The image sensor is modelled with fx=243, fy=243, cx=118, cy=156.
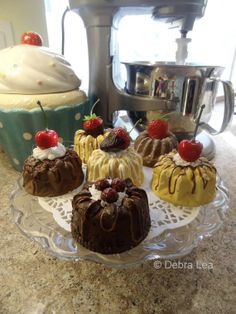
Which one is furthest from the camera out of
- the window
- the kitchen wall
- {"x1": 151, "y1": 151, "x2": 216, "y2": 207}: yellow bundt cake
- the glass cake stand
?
the window

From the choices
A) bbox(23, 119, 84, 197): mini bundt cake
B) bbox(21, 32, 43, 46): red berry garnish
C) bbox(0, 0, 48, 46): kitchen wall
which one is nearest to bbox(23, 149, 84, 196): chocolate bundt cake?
bbox(23, 119, 84, 197): mini bundt cake

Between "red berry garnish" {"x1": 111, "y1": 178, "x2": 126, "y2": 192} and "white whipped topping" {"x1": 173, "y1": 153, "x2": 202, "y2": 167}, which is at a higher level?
"red berry garnish" {"x1": 111, "y1": 178, "x2": 126, "y2": 192}

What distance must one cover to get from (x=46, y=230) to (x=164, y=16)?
0.60m

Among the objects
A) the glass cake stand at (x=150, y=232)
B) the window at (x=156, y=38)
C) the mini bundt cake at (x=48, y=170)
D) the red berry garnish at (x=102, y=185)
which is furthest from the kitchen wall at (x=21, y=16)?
the red berry garnish at (x=102, y=185)

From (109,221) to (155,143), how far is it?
0.30 metres

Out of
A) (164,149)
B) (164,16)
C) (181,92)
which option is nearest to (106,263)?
(164,149)

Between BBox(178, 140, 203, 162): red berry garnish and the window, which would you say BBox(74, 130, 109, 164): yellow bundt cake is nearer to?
BBox(178, 140, 203, 162): red berry garnish

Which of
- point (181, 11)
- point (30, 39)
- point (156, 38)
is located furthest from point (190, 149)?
point (156, 38)

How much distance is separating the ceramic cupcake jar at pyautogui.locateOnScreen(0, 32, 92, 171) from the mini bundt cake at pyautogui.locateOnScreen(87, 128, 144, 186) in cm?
18

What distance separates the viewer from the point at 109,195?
38cm

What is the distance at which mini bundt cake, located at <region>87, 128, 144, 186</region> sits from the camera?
1.67 ft

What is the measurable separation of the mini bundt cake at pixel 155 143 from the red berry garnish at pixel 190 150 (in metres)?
0.12

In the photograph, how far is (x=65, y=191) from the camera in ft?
1.70

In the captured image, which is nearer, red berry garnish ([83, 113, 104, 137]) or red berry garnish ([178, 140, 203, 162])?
red berry garnish ([178, 140, 203, 162])
